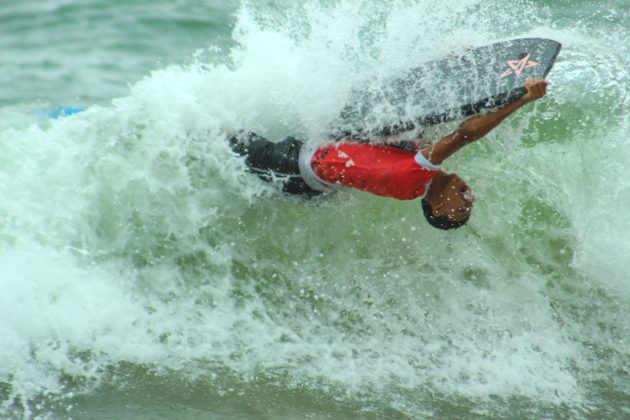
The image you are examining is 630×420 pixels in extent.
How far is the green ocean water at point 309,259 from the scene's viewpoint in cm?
374

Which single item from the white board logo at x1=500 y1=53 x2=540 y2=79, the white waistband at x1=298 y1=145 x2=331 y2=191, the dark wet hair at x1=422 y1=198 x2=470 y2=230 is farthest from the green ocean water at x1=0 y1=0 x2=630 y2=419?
the dark wet hair at x1=422 y1=198 x2=470 y2=230

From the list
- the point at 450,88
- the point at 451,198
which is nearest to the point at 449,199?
the point at 451,198

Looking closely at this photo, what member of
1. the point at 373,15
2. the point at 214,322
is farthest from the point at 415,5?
the point at 214,322

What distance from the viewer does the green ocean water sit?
12.3 ft

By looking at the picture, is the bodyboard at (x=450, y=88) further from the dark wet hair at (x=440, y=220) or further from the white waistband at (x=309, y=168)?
the dark wet hair at (x=440, y=220)

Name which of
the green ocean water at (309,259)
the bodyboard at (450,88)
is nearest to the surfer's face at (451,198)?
the bodyboard at (450,88)

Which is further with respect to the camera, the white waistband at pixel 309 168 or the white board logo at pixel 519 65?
the white waistband at pixel 309 168

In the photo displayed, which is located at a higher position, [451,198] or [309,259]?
[451,198]

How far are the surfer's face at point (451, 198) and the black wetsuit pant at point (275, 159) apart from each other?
2.69ft

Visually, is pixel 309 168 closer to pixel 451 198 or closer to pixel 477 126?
pixel 451 198

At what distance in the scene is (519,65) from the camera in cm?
389

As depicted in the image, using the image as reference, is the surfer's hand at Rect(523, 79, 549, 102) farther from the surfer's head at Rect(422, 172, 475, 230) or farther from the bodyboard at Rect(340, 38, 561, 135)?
the surfer's head at Rect(422, 172, 475, 230)

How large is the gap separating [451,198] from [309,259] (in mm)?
1230

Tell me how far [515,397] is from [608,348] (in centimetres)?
86
